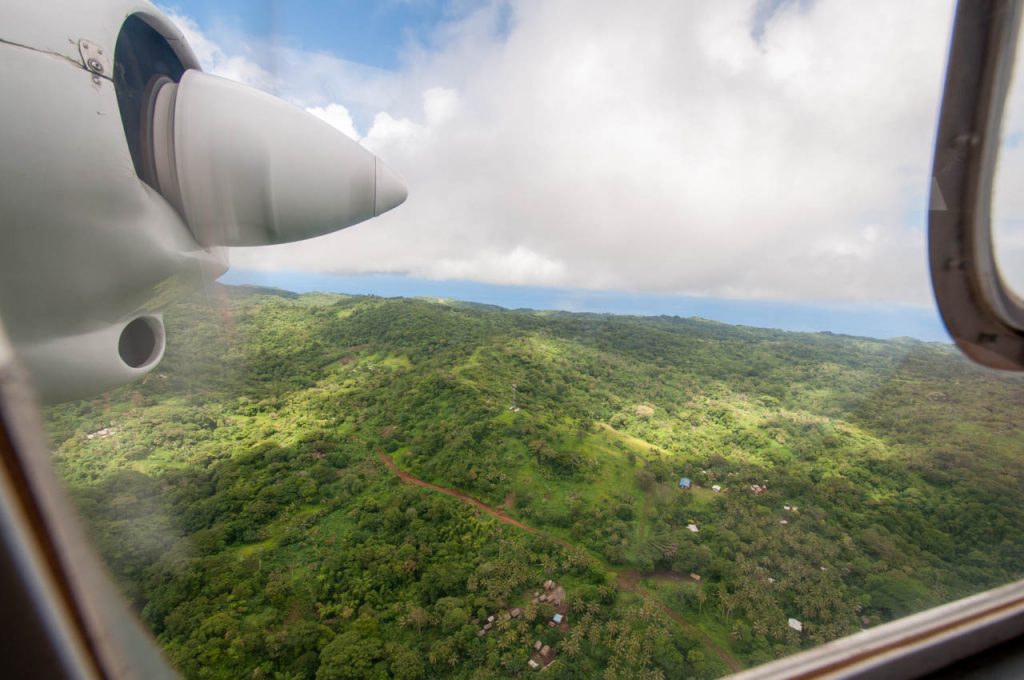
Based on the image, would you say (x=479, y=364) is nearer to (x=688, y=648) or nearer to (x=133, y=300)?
(x=688, y=648)

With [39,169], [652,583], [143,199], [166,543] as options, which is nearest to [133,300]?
[143,199]

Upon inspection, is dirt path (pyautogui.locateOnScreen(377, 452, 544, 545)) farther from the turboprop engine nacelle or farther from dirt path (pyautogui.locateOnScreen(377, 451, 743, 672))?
the turboprop engine nacelle

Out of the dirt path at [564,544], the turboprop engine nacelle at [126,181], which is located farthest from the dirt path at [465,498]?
the turboprop engine nacelle at [126,181]

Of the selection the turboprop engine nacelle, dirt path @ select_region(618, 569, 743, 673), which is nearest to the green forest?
dirt path @ select_region(618, 569, 743, 673)

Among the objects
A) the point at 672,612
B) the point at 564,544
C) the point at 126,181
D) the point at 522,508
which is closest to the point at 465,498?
the point at 522,508

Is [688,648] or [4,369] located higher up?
[4,369]

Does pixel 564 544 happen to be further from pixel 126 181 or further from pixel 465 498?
pixel 126 181
